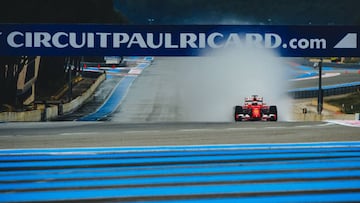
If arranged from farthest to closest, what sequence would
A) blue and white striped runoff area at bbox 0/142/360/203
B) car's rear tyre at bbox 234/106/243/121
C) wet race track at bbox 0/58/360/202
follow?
car's rear tyre at bbox 234/106/243/121, wet race track at bbox 0/58/360/202, blue and white striped runoff area at bbox 0/142/360/203

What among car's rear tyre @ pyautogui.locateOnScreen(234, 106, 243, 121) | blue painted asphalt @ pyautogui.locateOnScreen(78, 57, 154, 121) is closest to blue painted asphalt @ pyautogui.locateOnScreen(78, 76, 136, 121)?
blue painted asphalt @ pyautogui.locateOnScreen(78, 57, 154, 121)

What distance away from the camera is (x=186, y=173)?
356 inches

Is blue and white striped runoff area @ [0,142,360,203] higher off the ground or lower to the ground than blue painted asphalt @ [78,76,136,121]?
lower

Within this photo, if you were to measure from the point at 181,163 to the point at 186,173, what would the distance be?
94cm

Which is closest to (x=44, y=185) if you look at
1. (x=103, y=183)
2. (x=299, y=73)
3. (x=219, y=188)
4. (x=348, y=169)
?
(x=103, y=183)

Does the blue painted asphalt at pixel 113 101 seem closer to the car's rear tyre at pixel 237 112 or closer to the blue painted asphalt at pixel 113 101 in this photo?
the blue painted asphalt at pixel 113 101

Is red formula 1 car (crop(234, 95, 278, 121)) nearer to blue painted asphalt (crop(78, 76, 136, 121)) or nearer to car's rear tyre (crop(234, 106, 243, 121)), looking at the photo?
car's rear tyre (crop(234, 106, 243, 121))

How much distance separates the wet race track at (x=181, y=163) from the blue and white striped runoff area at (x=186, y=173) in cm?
2

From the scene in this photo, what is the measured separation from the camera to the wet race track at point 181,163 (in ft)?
24.9

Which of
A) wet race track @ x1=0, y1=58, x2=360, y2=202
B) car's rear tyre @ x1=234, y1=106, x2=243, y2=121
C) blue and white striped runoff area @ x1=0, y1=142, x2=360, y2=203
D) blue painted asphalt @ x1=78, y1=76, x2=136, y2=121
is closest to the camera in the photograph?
blue and white striped runoff area @ x1=0, y1=142, x2=360, y2=203

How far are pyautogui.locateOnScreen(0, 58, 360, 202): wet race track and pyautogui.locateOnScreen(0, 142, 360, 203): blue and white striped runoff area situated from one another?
0.02 metres

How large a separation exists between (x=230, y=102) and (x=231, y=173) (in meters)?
30.7

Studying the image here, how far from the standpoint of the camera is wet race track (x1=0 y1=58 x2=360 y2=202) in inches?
299

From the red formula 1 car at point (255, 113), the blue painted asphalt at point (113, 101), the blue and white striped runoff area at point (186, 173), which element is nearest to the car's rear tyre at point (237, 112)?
the red formula 1 car at point (255, 113)
